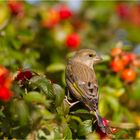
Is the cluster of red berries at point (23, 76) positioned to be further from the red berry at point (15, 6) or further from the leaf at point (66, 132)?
the red berry at point (15, 6)

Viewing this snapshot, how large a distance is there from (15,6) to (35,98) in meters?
3.41

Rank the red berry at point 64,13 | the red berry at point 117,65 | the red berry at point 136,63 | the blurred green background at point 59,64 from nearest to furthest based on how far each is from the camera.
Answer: the blurred green background at point 59,64 < the red berry at point 117,65 < the red berry at point 136,63 < the red berry at point 64,13

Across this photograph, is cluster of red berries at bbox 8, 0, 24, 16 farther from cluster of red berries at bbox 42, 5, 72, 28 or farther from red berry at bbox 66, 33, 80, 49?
red berry at bbox 66, 33, 80, 49

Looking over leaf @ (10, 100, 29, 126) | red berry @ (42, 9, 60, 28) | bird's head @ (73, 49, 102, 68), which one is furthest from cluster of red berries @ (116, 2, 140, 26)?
leaf @ (10, 100, 29, 126)

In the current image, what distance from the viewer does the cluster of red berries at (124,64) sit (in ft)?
22.0

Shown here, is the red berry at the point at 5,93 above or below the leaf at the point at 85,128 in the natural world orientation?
above

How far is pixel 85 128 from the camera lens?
4.74 meters

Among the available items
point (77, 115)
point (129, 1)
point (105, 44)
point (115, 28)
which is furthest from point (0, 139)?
point (129, 1)

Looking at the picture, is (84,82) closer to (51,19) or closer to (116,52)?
(116,52)

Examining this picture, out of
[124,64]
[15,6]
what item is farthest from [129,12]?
[124,64]

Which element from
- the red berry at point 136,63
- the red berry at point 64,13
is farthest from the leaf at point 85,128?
the red berry at point 64,13

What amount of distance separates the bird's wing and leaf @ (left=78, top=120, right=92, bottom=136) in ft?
2.10

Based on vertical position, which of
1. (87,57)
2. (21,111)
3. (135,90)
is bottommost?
(135,90)

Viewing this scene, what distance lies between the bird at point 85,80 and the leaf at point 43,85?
0.52 metres
